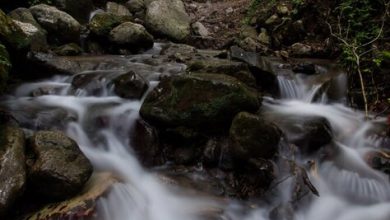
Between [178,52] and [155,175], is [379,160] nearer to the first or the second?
[155,175]

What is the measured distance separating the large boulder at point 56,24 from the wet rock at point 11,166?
5.59 meters

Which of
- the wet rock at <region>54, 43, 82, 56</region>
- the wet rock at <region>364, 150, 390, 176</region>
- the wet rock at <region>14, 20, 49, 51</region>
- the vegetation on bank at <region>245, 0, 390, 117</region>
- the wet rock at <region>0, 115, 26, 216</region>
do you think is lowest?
the wet rock at <region>54, 43, 82, 56</region>

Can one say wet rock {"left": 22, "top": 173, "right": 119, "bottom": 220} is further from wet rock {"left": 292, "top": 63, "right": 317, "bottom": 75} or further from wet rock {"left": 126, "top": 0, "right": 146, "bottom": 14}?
wet rock {"left": 126, "top": 0, "right": 146, "bottom": 14}

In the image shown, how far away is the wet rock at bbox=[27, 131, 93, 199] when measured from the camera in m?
3.89

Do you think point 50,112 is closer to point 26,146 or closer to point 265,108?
point 26,146

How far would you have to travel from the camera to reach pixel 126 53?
31.8 ft

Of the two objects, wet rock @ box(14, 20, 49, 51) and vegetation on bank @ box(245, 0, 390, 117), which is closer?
vegetation on bank @ box(245, 0, 390, 117)

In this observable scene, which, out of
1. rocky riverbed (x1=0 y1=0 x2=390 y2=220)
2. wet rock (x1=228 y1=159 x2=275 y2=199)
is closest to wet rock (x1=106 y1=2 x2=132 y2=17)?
rocky riverbed (x1=0 y1=0 x2=390 y2=220)

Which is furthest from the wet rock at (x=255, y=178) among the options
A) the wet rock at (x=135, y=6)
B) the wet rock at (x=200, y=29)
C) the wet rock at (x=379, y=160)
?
the wet rock at (x=135, y=6)

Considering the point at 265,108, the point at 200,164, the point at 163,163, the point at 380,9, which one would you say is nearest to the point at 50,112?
the point at 163,163

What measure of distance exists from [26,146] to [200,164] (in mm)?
2079

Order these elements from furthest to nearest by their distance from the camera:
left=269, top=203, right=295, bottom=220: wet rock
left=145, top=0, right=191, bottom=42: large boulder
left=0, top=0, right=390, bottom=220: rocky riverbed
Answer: left=145, top=0, right=191, bottom=42: large boulder
left=269, top=203, right=295, bottom=220: wet rock
left=0, top=0, right=390, bottom=220: rocky riverbed

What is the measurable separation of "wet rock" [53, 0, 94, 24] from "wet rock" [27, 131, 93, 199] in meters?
7.51

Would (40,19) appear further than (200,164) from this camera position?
Yes
